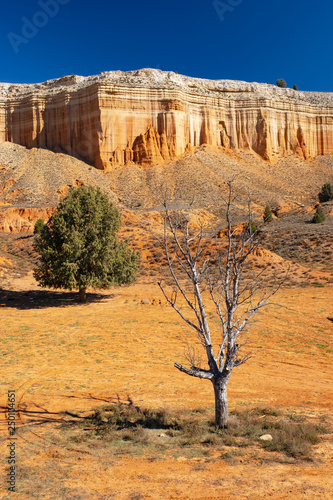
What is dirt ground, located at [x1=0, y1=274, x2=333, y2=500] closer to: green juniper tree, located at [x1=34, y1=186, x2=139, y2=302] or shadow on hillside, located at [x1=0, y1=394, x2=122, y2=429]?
shadow on hillside, located at [x1=0, y1=394, x2=122, y2=429]

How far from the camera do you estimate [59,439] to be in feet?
22.2

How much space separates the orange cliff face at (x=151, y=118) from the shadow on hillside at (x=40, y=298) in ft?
145

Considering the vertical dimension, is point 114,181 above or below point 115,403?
above

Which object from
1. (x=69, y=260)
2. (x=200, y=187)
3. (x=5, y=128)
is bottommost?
(x=69, y=260)

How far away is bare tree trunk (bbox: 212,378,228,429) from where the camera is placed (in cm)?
677

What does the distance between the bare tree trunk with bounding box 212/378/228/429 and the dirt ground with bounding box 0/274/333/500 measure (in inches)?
38.5

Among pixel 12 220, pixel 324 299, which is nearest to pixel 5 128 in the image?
pixel 12 220

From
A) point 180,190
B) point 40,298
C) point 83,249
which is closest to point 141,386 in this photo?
point 83,249

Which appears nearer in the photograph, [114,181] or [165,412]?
[165,412]

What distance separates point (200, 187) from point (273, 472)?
173 ft

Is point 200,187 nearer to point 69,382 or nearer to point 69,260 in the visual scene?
point 69,260

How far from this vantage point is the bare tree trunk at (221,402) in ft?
22.2

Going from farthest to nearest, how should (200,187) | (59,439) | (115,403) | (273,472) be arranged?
(200,187) → (115,403) → (59,439) → (273,472)

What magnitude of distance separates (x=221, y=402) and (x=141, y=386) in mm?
3408
